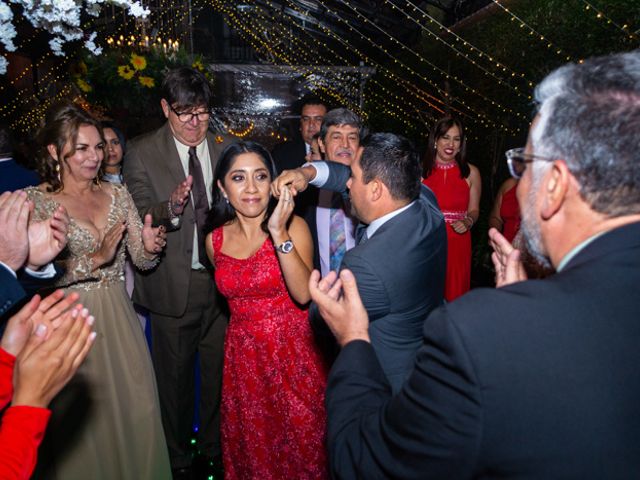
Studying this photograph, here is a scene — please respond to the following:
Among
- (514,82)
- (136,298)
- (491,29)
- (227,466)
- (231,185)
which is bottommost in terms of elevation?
(227,466)

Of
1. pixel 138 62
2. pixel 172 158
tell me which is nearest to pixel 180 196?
pixel 172 158

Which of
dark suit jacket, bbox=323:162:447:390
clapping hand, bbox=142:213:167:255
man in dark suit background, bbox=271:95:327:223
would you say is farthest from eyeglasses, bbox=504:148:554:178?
man in dark suit background, bbox=271:95:327:223

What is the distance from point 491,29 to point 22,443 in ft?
20.4

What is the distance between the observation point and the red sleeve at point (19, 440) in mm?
976

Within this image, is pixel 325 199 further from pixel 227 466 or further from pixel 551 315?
pixel 551 315

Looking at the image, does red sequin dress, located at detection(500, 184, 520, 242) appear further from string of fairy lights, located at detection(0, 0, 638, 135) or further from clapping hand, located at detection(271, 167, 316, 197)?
clapping hand, located at detection(271, 167, 316, 197)

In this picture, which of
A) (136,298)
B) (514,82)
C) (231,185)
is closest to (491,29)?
(514,82)

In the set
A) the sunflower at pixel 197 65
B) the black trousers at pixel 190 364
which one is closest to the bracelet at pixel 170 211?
the black trousers at pixel 190 364

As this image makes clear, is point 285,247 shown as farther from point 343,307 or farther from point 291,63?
point 291,63

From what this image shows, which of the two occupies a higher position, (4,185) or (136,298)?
(4,185)

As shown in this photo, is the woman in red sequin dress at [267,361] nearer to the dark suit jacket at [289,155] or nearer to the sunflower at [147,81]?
the dark suit jacket at [289,155]

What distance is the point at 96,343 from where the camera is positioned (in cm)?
229

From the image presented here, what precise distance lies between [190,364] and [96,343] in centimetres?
77

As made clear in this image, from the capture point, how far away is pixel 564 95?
88 cm
